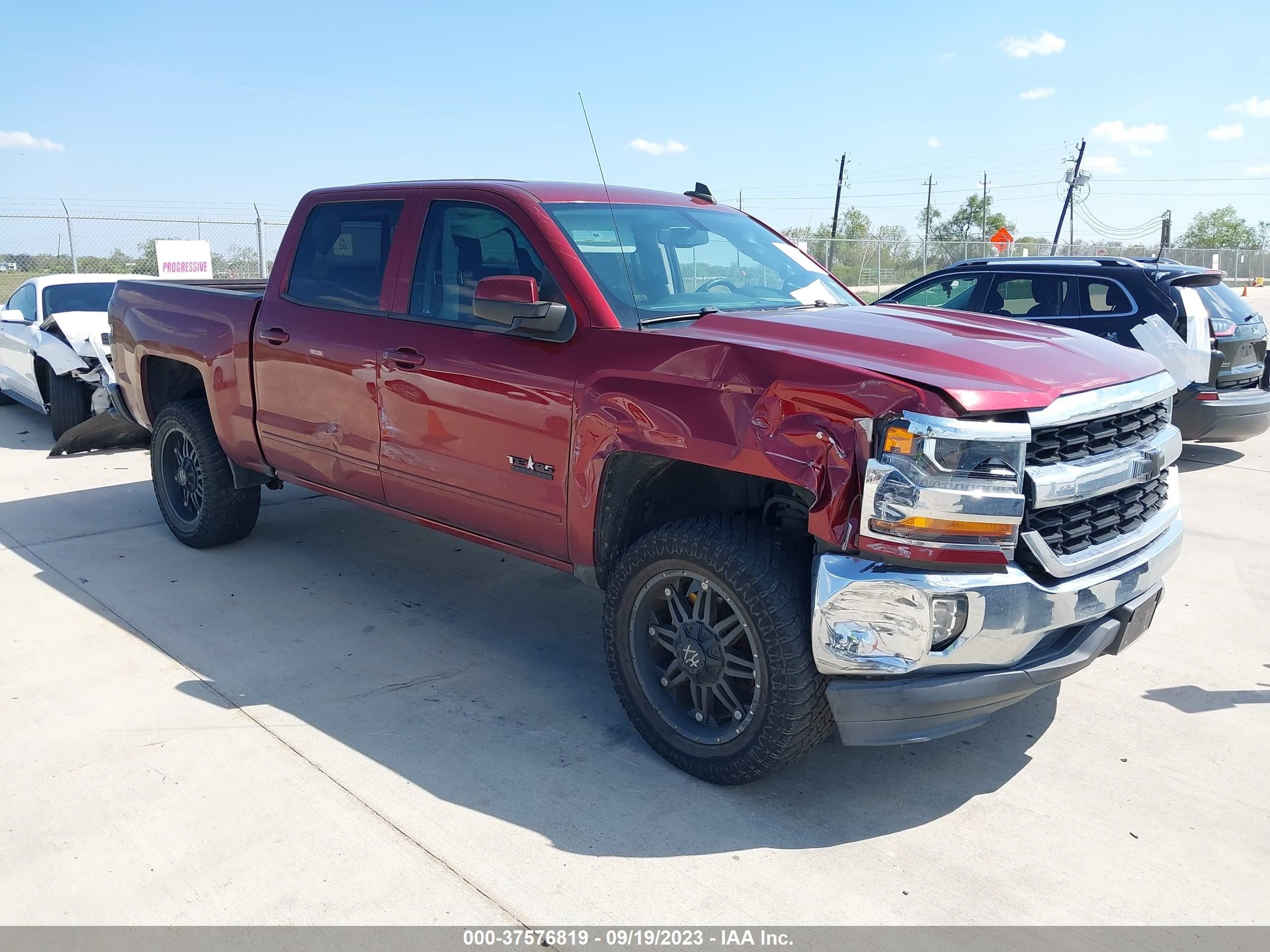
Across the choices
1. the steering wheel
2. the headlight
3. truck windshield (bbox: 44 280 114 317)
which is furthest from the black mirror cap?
truck windshield (bbox: 44 280 114 317)

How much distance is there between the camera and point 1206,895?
284 centimetres

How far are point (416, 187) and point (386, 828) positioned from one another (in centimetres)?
274

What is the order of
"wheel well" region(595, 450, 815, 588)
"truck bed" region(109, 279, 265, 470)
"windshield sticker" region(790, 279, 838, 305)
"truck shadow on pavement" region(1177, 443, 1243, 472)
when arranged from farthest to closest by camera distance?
"truck shadow on pavement" region(1177, 443, 1243, 472) < "truck bed" region(109, 279, 265, 470) < "windshield sticker" region(790, 279, 838, 305) < "wheel well" region(595, 450, 815, 588)

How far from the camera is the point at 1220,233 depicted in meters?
85.9

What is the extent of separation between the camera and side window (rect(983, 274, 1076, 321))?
27.0 ft

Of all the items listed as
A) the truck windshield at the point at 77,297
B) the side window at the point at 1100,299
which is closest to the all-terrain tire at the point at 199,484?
the truck windshield at the point at 77,297

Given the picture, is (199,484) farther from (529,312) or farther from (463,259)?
(529,312)

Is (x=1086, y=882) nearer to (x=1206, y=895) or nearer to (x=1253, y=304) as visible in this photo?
(x=1206, y=895)

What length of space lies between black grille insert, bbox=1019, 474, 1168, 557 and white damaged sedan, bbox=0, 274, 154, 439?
305 inches

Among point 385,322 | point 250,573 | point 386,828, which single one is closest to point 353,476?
point 385,322

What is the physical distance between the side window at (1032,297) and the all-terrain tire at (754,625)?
19.5ft
